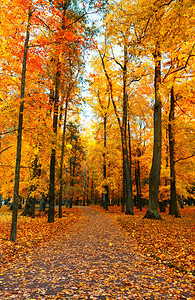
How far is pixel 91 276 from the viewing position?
4609mm

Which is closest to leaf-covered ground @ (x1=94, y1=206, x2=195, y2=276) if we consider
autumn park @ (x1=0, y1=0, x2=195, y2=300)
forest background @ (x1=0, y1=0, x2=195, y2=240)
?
autumn park @ (x1=0, y1=0, x2=195, y2=300)

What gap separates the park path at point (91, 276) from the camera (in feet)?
12.4

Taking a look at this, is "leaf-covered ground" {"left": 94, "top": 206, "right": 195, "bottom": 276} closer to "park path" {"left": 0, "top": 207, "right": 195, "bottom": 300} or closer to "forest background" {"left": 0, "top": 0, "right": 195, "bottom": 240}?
"park path" {"left": 0, "top": 207, "right": 195, "bottom": 300}

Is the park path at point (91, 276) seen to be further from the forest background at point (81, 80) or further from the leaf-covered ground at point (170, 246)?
the forest background at point (81, 80)

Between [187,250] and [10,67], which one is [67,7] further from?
[187,250]

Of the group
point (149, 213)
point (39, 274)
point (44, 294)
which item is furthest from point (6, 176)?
point (44, 294)

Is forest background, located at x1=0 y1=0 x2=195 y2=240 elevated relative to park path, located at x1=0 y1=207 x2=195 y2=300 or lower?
elevated

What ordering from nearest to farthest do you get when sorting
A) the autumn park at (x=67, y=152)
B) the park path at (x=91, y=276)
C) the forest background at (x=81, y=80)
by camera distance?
1. the park path at (x=91, y=276)
2. the autumn park at (x=67, y=152)
3. the forest background at (x=81, y=80)

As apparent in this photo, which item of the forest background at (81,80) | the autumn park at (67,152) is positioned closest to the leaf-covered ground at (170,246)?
the autumn park at (67,152)

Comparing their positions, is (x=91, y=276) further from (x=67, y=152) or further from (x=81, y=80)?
→ (x=67, y=152)

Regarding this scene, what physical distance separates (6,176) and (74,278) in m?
13.3

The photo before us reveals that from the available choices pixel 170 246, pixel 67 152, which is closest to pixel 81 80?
pixel 67 152

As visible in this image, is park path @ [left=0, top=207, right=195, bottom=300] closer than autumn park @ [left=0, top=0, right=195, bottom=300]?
Yes

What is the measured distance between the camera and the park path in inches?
149
